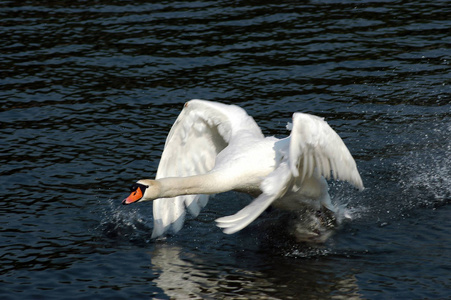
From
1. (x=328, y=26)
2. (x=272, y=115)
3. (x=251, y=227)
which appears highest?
(x=328, y=26)

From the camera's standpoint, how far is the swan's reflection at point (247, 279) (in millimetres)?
8930

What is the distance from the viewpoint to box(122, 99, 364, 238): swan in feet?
29.6

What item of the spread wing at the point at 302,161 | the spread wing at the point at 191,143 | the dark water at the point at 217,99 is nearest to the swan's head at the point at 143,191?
the spread wing at the point at 302,161

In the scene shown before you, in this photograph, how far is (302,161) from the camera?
9727 millimetres

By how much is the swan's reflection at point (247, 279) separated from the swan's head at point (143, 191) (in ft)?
3.95

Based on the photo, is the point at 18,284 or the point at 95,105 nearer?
the point at 18,284

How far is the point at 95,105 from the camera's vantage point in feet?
51.4

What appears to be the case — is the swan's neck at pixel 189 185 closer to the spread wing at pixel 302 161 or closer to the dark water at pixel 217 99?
the spread wing at pixel 302 161

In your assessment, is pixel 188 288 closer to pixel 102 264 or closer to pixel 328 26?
pixel 102 264

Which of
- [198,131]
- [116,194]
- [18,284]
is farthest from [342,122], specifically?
Answer: [18,284]

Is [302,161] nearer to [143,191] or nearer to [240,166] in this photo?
[240,166]

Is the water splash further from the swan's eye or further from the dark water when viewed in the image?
the swan's eye

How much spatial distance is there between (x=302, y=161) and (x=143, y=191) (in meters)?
2.22

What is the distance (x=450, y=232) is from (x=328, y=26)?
9686 mm
